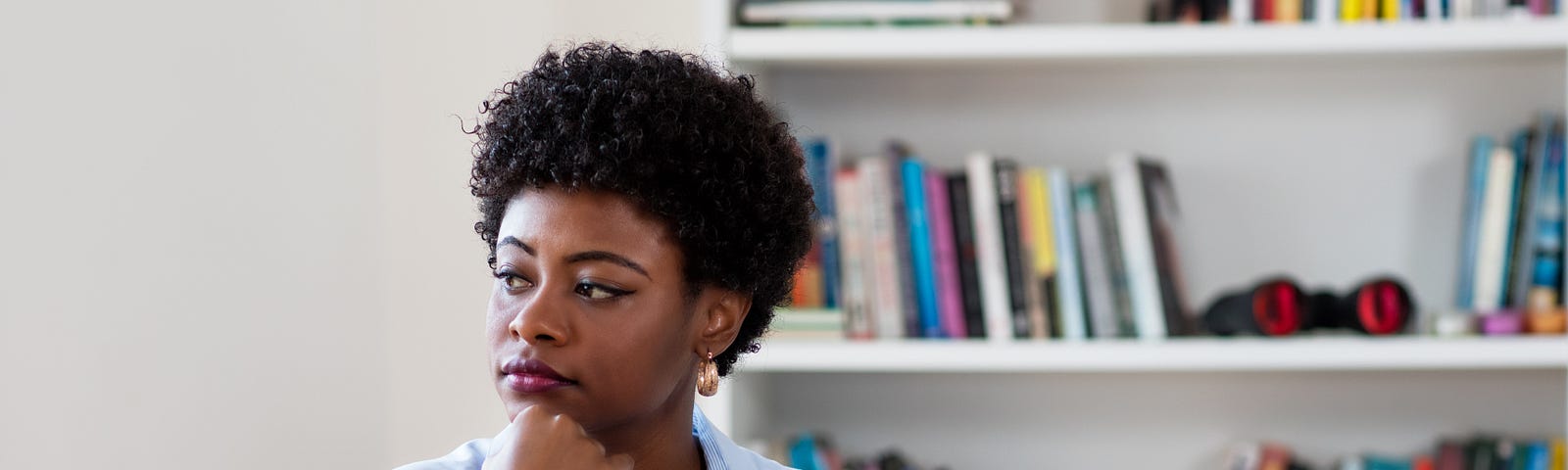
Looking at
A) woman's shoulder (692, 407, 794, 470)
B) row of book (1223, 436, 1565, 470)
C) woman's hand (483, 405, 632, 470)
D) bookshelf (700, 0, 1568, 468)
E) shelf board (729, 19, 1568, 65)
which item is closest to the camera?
woman's hand (483, 405, 632, 470)

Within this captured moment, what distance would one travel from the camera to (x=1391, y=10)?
171cm

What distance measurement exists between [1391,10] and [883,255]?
67cm

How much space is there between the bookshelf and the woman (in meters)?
0.78

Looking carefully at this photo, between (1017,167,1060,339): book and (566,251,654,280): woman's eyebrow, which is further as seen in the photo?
(1017,167,1060,339): book

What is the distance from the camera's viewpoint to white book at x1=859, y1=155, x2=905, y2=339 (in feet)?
5.75

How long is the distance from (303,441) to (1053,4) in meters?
1.14

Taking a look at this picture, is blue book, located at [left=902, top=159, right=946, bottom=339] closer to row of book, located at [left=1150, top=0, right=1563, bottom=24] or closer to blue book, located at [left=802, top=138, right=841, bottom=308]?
blue book, located at [left=802, top=138, right=841, bottom=308]

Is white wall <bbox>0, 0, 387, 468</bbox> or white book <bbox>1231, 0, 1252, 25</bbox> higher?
white book <bbox>1231, 0, 1252, 25</bbox>

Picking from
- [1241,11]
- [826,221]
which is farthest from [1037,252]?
[1241,11]

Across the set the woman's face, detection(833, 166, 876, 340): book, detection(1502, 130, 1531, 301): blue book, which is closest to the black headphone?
detection(1502, 130, 1531, 301): blue book

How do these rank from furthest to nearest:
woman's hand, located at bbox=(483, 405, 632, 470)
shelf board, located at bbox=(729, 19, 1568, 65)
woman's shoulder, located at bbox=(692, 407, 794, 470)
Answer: shelf board, located at bbox=(729, 19, 1568, 65) < woman's shoulder, located at bbox=(692, 407, 794, 470) < woman's hand, located at bbox=(483, 405, 632, 470)

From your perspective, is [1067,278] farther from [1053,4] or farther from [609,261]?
[609,261]

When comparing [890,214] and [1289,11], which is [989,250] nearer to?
[890,214]

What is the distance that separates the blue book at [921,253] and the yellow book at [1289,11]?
0.47m
